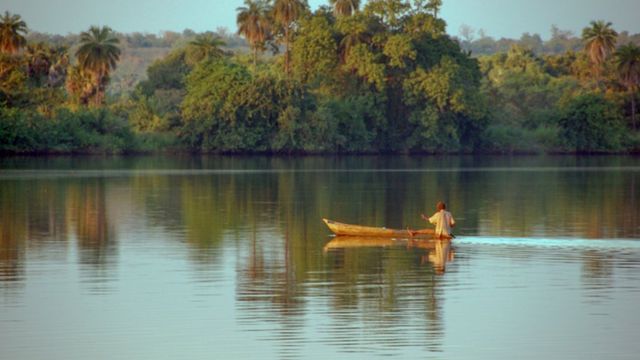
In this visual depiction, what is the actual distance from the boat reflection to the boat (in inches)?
6.9

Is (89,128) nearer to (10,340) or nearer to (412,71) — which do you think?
(412,71)

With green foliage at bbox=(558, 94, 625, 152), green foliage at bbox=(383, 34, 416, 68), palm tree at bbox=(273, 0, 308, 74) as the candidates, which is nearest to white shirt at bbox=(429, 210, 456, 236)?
green foliage at bbox=(383, 34, 416, 68)

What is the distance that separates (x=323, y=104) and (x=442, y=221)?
80.9m

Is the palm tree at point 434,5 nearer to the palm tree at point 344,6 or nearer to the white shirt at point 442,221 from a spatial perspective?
the palm tree at point 344,6

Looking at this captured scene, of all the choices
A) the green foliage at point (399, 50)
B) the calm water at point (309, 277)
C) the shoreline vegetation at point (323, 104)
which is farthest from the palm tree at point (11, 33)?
the calm water at point (309, 277)

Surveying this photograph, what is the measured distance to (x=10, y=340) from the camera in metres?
20.7

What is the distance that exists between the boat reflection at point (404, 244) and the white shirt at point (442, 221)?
0.28 m

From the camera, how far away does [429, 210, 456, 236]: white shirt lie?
34375 millimetres

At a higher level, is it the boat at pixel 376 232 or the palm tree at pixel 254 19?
the palm tree at pixel 254 19

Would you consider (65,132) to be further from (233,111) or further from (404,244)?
(404,244)

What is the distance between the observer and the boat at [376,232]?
34469mm

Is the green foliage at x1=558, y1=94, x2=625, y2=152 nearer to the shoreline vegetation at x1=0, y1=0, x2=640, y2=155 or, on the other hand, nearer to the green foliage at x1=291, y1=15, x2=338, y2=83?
the shoreline vegetation at x1=0, y1=0, x2=640, y2=155

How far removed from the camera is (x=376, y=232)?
35062mm

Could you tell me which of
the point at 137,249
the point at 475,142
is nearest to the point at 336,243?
the point at 137,249
